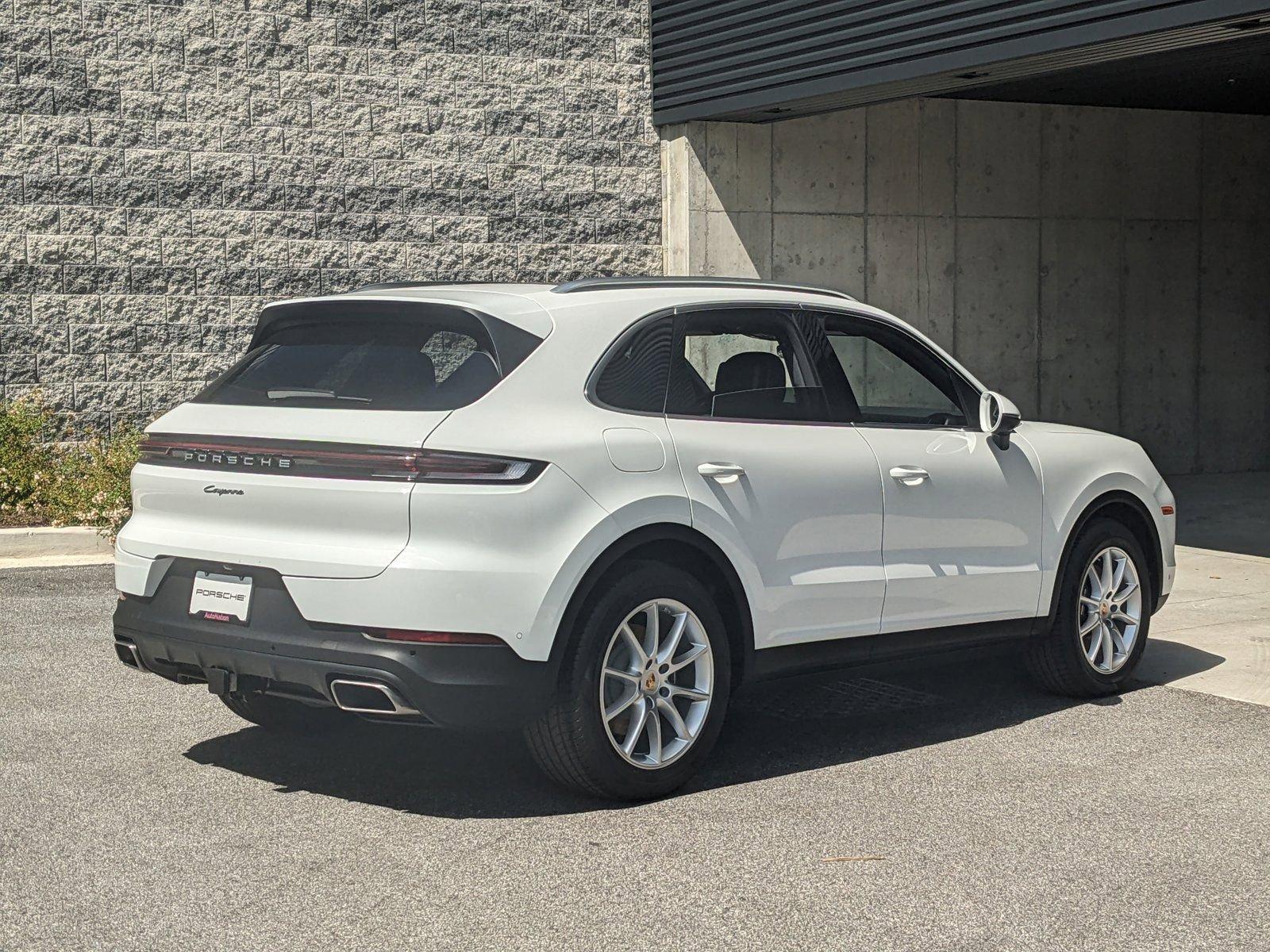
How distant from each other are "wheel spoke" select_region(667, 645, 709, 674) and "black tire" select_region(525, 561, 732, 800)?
69 millimetres

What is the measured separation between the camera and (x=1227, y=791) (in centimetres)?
584

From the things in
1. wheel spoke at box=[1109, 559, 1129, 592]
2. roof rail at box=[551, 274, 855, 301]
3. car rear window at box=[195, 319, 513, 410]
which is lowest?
wheel spoke at box=[1109, 559, 1129, 592]

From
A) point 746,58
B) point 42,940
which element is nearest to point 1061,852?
point 42,940

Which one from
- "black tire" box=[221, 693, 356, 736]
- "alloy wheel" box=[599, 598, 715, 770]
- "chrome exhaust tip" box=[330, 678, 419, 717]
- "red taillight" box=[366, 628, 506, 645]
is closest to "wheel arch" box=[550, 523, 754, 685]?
"alloy wheel" box=[599, 598, 715, 770]

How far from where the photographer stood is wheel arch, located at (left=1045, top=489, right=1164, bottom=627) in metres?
7.16

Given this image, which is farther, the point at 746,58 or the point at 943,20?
the point at 746,58

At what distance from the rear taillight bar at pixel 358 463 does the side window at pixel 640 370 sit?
1.74 ft

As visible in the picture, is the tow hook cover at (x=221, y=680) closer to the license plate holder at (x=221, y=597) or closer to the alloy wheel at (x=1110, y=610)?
the license plate holder at (x=221, y=597)

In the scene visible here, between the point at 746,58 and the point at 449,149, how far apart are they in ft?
9.37

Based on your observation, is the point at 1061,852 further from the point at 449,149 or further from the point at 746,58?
the point at 449,149

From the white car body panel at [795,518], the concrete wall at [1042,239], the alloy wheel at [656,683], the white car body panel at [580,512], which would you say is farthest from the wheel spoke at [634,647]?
the concrete wall at [1042,239]

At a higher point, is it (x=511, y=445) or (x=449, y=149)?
(x=449, y=149)

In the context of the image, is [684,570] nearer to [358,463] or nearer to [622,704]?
[622,704]

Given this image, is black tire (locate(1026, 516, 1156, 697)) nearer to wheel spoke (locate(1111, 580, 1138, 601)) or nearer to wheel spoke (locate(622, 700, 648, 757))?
wheel spoke (locate(1111, 580, 1138, 601))
